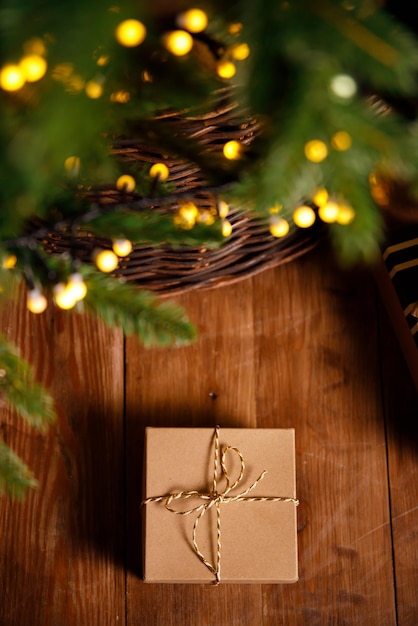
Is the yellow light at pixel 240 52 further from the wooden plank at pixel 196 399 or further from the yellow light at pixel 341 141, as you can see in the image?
the wooden plank at pixel 196 399

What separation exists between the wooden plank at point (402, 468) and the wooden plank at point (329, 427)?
0.02 meters

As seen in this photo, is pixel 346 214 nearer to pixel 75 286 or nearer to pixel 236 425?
pixel 75 286

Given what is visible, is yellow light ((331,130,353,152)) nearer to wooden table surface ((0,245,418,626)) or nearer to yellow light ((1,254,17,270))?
yellow light ((1,254,17,270))

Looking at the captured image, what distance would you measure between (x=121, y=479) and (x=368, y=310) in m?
0.48

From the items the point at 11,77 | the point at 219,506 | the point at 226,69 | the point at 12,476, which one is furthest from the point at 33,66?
the point at 219,506

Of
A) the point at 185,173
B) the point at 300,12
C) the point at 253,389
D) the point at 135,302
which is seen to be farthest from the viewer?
the point at 253,389

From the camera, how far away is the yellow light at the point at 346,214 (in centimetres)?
39

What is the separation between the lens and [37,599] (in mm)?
902

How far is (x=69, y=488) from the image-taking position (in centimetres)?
94

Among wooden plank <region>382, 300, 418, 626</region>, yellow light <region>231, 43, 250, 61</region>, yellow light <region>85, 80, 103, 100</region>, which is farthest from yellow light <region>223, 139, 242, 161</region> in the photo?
wooden plank <region>382, 300, 418, 626</region>

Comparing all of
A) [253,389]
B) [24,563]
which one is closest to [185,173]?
[253,389]

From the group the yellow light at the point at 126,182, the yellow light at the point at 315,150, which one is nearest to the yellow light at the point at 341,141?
the yellow light at the point at 315,150

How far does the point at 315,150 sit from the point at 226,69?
0.21 metres

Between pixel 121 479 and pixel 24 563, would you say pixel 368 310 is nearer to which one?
pixel 121 479
